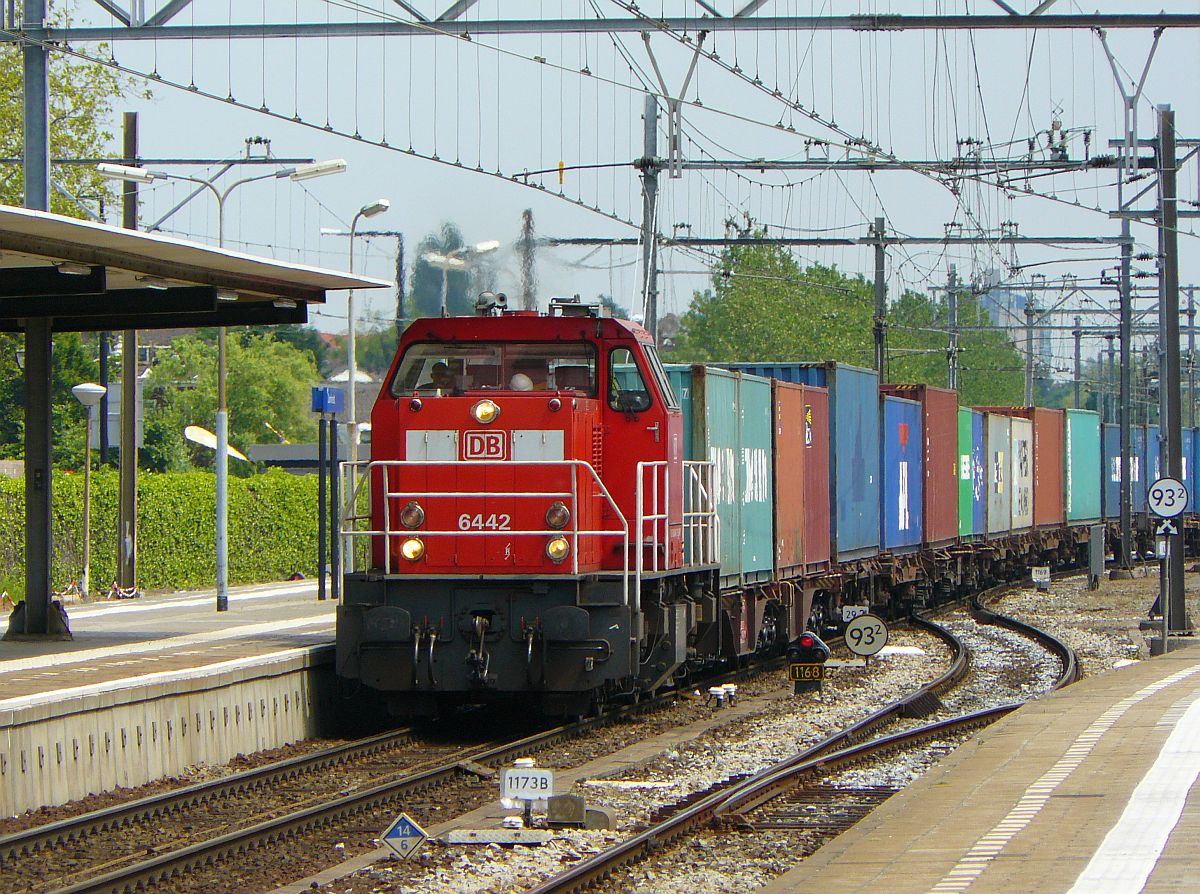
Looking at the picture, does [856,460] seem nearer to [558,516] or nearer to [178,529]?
[558,516]

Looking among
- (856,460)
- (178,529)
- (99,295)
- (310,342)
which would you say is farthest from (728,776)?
(310,342)

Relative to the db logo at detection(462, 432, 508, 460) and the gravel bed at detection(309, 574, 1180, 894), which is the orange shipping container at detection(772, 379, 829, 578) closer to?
the gravel bed at detection(309, 574, 1180, 894)

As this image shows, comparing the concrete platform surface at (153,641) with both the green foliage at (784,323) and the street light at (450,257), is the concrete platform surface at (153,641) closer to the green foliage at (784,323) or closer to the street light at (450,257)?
the street light at (450,257)

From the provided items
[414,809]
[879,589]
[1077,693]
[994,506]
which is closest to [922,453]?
[879,589]

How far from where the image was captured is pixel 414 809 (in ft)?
35.1

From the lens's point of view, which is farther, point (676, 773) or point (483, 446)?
point (483, 446)

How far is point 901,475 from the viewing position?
24859 millimetres

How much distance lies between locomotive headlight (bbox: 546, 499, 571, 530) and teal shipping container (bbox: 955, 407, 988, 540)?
16808 mm

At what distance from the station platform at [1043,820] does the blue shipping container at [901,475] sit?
11.7 meters

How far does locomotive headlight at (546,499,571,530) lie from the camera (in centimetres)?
1344

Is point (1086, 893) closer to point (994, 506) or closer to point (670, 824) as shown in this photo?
point (670, 824)

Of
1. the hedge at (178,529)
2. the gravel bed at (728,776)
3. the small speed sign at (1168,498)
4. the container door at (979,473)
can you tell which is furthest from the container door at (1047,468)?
the hedge at (178,529)

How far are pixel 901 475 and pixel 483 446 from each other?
1259 centimetres

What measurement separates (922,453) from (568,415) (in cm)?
1432
